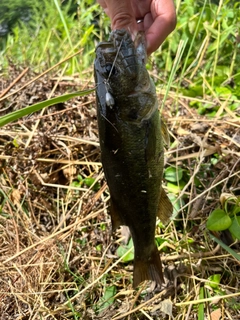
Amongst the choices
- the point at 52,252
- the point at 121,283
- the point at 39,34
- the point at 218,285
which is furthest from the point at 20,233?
the point at 39,34

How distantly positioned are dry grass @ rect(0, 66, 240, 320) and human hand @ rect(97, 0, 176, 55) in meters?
0.72

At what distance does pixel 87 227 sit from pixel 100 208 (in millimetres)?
141

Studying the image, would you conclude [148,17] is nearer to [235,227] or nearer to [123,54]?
[123,54]

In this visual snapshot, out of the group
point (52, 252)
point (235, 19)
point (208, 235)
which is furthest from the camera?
point (235, 19)

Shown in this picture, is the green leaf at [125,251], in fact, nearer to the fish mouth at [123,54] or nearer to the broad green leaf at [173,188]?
the broad green leaf at [173,188]

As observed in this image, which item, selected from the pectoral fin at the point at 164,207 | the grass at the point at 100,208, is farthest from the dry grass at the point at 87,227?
the pectoral fin at the point at 164,207

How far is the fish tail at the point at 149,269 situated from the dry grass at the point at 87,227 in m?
0.22

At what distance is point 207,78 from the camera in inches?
119

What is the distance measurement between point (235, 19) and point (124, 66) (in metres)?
1.78

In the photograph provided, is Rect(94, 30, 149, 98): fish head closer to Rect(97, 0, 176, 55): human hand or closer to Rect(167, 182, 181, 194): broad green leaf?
Rect(97, 0, 176, 55): human hand

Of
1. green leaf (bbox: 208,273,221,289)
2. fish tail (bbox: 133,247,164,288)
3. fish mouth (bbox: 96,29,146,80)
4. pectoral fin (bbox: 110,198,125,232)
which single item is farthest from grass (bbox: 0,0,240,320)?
pectoral fin (bbox: 110,198,125,232)

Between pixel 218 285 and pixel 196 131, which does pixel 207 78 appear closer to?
pixel 196 131

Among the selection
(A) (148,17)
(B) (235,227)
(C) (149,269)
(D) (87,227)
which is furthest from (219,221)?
(A) (148,17)

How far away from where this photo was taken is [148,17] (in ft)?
6.77
